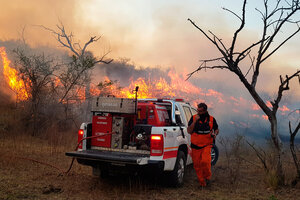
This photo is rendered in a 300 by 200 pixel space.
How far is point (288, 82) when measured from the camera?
6195mm

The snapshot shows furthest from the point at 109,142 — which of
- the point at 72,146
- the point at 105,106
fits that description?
the point at 72,146

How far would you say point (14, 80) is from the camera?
59.8ft

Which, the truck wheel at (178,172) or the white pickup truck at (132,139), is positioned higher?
the white pickup truck at (132,139)

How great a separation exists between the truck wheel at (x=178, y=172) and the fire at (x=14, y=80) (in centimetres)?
1261

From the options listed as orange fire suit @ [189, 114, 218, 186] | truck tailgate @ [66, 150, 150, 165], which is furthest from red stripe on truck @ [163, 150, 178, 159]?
orange fire suit @ [189, 114, 218, 186]

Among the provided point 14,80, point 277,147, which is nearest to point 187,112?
point 277,147

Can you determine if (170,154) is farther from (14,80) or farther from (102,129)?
(14,80)

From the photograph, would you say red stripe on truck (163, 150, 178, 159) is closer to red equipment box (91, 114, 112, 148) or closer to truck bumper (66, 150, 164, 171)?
truck bumper (66, 150, 164, 171)

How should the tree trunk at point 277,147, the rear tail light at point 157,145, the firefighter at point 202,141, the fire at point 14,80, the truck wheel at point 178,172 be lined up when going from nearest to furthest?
the rear tail light at point 157,145 < the truck wheel at point 178,172 < the firefighter at point 202,141 < the tree trunk at point 277,147 < the fire at point 14,80

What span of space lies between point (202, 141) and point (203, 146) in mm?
110

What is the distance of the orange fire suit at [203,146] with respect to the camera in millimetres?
6023

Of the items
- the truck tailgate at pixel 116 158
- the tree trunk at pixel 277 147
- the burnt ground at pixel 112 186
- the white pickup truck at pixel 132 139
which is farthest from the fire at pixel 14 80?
the tree trunk at pixel 277 147

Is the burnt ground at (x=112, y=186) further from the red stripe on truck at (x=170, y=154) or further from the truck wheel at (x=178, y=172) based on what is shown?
the red stripe on truck at (x=170, y=154)

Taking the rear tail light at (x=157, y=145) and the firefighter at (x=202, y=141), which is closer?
the rear tail light at (x=157, y=145)
